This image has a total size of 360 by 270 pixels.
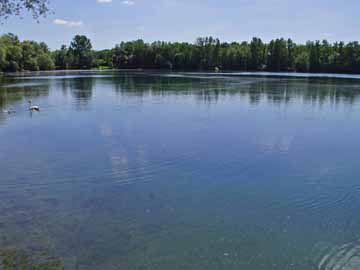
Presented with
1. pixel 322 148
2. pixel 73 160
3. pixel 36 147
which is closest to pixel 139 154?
pixel 73 160

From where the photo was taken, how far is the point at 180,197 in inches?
374

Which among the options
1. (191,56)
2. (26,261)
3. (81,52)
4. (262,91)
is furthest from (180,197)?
(81,52)

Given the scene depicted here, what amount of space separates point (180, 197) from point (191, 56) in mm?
123288

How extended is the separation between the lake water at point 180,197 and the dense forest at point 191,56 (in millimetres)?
76169

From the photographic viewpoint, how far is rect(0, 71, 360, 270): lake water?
664 centimetres

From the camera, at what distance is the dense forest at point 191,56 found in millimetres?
96562

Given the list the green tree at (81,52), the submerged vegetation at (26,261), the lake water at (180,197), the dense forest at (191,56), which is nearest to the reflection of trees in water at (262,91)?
the lake water at (180,197)

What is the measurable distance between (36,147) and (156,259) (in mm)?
10336

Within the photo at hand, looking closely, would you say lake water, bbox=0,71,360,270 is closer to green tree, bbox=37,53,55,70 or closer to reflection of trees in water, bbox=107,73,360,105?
reflection of trees in water, bbox=107,73,360,105

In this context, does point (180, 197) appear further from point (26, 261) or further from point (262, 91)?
point (262, 91)

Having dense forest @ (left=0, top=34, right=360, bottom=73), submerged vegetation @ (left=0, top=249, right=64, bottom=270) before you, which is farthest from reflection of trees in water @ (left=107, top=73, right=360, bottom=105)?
dense forest @ (left=0, top=34, right=360, bottom=73)

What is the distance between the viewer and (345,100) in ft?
105

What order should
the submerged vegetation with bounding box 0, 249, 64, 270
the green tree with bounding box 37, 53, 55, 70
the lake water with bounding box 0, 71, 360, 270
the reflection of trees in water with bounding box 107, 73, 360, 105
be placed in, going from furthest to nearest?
the green tree with bounding box 37, 53, 55, 70, the reflection of trees in water with bounding box 107, 73, 360, 105, the lake water with bounding box 0, 71, 360, 270, the submerged vegetation with bounding box 0, 249, 64, 270

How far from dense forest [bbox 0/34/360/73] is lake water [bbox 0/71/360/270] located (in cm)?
7617
